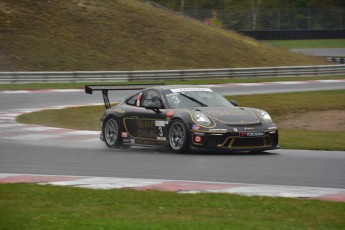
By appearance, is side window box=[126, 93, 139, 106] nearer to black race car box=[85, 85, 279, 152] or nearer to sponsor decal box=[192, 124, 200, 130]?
black race car box=[85, 85, 279, 152]

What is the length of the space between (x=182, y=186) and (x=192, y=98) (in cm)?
470

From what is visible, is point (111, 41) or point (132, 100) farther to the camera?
point (111, 41)

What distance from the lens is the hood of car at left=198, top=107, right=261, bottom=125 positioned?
13.6 meters

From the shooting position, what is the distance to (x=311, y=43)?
60.7 metres

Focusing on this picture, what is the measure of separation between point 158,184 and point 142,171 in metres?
1.42

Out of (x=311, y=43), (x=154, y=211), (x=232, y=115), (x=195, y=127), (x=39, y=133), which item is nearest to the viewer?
(x=154, y=211)

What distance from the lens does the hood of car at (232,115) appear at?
44.7 ft

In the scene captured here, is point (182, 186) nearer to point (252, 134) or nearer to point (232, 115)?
point (252, 134)

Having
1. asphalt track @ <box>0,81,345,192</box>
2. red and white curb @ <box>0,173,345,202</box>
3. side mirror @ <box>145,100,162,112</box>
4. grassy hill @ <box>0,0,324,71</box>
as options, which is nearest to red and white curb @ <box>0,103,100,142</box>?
asphalt track @ <box>0,81,345,192</box>

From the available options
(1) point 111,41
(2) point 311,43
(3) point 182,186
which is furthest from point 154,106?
(2) point 311,43

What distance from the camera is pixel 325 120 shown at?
1984cm

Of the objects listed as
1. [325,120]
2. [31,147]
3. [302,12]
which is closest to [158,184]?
[31,147]

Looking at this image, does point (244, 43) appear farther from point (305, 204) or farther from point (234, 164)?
point (305, 204)

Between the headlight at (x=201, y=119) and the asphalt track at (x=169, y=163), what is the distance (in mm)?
509
